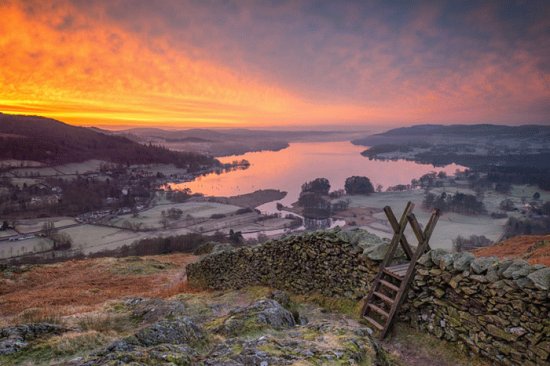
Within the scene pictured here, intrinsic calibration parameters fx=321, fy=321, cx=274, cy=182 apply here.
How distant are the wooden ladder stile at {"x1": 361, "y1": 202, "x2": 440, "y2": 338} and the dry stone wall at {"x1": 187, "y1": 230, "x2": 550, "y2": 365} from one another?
0.28 m

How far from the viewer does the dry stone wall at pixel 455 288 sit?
5.87m

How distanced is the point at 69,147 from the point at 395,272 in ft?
603

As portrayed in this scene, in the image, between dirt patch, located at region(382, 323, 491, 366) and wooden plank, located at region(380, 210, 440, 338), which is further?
wooden plank, located at region(380, 210, 440, 338)

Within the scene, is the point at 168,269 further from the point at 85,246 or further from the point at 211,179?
the point at 211,179

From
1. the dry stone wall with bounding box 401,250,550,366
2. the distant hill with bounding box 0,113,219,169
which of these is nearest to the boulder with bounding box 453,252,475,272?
the dry stone wall with bounding box 401,250,550,366

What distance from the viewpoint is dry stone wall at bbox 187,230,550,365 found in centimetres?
587

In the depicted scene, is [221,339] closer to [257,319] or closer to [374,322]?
[257,319]

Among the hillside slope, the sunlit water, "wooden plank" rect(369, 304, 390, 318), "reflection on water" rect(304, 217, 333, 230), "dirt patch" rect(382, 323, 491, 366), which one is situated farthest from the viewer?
the sunlit water

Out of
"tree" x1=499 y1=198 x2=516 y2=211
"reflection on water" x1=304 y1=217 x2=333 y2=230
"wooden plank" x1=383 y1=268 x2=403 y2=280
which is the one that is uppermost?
"wooden plank" x1=383 y1=268 x2=403 y2=280

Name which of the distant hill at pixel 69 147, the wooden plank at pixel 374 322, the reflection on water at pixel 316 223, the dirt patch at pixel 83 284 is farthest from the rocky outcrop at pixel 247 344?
the distant hill at pixel 69 147

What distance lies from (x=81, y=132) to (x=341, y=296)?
209096mm

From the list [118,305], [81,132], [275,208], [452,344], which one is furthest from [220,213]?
[81,132]

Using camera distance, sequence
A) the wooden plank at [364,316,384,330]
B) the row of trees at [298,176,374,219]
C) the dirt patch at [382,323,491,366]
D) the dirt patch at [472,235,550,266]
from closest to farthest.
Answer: the dirt patch at [382,323,491,366], the wooden plank at [364,316,384,330], the dirt patch at [472,235,550,266], the row of trees at [298,176,374,219]

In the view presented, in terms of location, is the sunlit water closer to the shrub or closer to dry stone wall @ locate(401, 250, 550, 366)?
the shrub
